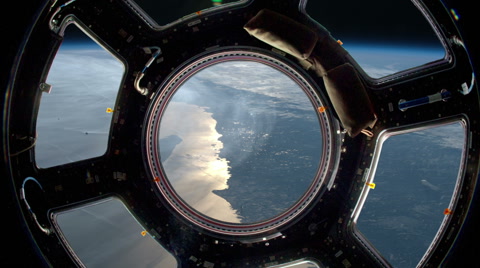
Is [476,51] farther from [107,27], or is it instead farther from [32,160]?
[32,160]

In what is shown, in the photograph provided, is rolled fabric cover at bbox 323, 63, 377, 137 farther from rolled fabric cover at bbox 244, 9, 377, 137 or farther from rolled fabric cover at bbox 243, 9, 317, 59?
rolled fabric cover at bbox 243, 9, 317, 59

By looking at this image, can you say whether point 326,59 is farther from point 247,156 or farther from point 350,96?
point 247,156

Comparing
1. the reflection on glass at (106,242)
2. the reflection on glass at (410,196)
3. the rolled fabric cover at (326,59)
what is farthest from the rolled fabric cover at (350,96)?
the reflection on glass at (410,196)

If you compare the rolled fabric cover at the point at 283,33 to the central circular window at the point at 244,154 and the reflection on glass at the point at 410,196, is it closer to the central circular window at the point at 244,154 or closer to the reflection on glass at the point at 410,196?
the central circular window at the point at 244,154

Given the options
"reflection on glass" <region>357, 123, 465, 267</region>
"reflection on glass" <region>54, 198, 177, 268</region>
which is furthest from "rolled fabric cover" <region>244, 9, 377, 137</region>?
"reflection on glass" <region>357, 123, 465, 267</region>

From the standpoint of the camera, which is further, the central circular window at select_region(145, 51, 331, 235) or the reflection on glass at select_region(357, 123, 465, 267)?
the reflection on glass at select_region(357, 123, 465, 267)

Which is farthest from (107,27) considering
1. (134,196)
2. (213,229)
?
(213,229)
